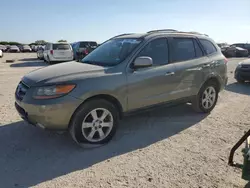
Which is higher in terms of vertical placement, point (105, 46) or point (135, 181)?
point (105, 46)

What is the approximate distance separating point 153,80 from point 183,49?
118 centimetres

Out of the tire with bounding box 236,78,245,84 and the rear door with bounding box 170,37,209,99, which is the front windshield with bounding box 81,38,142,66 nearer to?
the rear door with bounding box 170,37,209,99

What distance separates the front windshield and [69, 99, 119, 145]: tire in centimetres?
80

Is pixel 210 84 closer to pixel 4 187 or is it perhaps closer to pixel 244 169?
pixel 244 169

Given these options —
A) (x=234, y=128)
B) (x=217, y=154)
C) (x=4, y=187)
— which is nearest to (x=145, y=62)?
(x=217, y=154)

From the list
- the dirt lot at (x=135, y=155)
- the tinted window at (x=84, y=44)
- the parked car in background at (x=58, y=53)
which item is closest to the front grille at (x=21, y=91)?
the dirt lot at (x=135, y=155)

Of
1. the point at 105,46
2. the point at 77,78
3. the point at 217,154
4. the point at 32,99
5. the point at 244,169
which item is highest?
the point at 105,46

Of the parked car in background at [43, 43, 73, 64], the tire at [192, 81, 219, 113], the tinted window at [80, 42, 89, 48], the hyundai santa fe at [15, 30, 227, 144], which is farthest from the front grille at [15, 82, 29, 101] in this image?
the tinted window at [80, 42, 89, 48]

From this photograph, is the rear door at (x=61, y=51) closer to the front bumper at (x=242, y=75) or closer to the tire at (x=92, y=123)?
the front bumper at (x=242, y=75)

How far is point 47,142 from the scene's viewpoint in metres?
4.31

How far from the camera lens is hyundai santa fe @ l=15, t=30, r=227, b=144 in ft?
12.6

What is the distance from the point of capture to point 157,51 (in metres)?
4.89

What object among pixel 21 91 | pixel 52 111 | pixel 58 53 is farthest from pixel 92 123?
pixel 58 53

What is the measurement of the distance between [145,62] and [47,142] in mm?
2058
